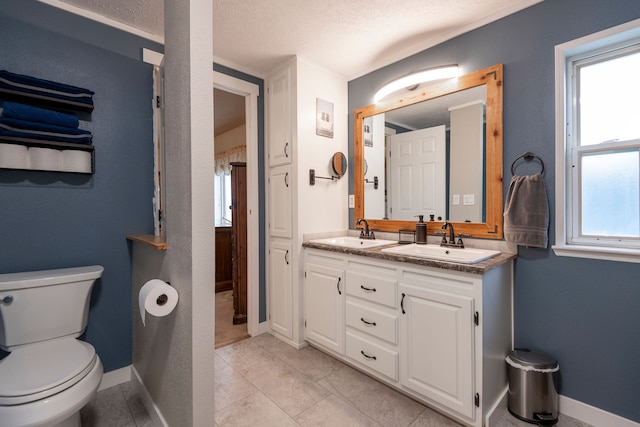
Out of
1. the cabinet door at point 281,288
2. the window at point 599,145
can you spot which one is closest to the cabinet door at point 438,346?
the window at point 599,145

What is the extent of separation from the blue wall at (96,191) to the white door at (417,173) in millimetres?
1958

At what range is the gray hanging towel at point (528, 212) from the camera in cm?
168

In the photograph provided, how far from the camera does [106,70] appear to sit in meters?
1.94

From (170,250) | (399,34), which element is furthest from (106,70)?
(399,34)

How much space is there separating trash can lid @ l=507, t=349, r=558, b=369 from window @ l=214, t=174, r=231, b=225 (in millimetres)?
4512

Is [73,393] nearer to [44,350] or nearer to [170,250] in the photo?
[44,350]

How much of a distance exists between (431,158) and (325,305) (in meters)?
1.45

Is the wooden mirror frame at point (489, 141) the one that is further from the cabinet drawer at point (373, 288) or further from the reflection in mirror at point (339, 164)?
the reflection in mirror at point (339, 164)

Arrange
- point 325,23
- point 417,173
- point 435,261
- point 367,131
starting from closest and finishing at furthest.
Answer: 1. point 435,261
2. point 325,23
3. point 417,173
4. point 367,131

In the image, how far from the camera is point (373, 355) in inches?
76.5

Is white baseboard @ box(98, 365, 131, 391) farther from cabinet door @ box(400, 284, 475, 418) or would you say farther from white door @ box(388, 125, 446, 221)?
white door @ box(388, 125, 446, 221)

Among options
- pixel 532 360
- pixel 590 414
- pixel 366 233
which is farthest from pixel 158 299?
pixel 590 414

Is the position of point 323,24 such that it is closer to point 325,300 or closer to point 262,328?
point 325,300

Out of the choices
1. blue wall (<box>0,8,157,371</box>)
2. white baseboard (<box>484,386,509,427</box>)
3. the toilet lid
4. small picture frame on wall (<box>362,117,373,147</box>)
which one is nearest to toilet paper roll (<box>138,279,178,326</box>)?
the toilet lid
